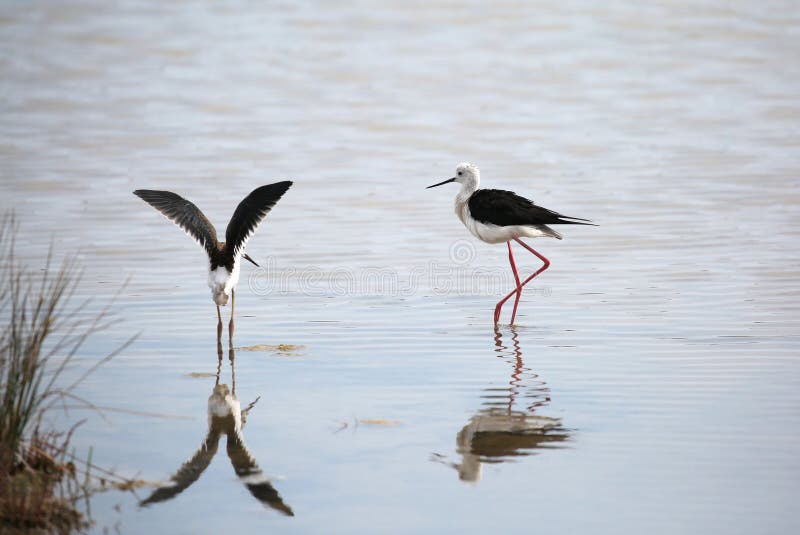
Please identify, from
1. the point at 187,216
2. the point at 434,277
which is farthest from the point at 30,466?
the point at 434,277

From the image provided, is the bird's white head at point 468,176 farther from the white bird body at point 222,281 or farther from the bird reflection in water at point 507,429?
the bird reflection in water at point 507,429

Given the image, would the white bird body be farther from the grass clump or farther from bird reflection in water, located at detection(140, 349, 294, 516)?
the grass clump

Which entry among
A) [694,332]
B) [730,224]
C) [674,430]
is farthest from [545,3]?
[674,430]

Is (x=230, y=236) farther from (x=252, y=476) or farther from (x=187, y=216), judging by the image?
(x=252, y=476)

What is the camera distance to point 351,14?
32719 millimetres

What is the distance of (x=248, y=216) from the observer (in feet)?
26.7

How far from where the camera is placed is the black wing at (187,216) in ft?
27.3

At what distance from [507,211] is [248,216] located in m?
2.57

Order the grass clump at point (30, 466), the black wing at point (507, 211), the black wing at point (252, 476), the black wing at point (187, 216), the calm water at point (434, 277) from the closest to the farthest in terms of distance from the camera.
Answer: the grass clump at point (30, 466)
the black wing at point (252, 476)
the calm water at point (434, 277)
the black wing at point (187, 216)
the black wing at point (507, 211)

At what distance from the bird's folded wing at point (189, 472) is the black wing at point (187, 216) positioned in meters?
2.49

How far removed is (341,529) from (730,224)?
913 cm

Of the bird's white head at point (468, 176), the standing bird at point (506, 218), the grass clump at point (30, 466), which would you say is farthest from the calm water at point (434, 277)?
the bird's white head at point (468, 176)

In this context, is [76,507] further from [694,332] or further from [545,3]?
[545,3]

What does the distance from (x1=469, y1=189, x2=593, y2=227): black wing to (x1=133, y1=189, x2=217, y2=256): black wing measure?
2.57 metres
